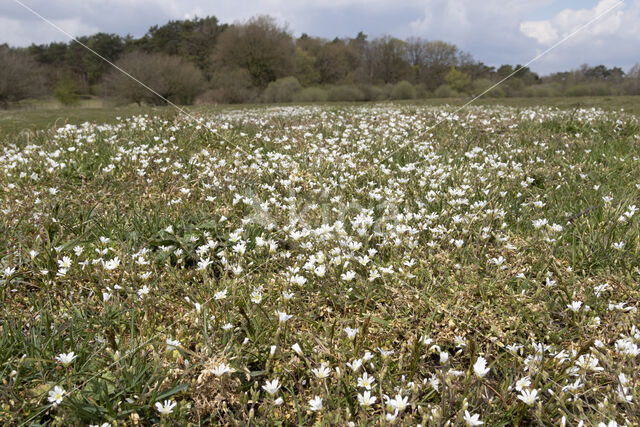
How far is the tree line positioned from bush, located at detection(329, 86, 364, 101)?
0.09 m

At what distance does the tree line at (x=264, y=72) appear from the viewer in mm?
33125

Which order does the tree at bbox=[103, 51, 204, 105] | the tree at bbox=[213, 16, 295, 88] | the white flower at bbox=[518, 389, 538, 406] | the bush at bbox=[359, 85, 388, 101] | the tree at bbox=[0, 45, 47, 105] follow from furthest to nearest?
the tree at bbox=[213, 16, 295, 88] < the bush at bbox=[359, 85, 388, 101] < the tree at bbox=[0, 45, 47, 105] < the tree at bbox=[103, 51, 204, 105] < the white flower at bbox=[518, 389, 538, 406]

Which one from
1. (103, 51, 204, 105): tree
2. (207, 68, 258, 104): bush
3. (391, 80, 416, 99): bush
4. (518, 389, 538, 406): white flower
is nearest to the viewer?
(518, 389, 538, 406): white flower

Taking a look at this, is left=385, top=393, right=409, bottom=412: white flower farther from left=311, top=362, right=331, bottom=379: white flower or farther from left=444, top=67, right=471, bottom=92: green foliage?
left=444, top=67, right=471, bottom=92: green foliage

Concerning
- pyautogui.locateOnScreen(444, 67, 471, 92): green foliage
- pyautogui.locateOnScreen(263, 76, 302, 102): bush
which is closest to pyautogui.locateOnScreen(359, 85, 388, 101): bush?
pyautogui.locateOnScreen(263, 76, 302, 102): bush

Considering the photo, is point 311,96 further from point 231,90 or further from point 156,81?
point 156,81

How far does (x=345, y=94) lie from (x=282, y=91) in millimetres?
5555

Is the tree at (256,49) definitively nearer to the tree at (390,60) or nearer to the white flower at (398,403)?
the tree at (390,60)

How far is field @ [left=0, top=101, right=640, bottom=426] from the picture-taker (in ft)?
6.84

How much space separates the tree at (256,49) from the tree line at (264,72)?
4.3 inches

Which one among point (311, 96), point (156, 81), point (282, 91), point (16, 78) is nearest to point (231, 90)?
point (282, 91)

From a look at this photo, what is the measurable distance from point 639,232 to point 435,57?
2134 inches

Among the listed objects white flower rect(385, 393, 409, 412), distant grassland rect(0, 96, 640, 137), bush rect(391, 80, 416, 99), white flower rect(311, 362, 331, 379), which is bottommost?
white flower rect(385, 393, 409, 412)

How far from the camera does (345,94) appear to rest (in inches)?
1421
